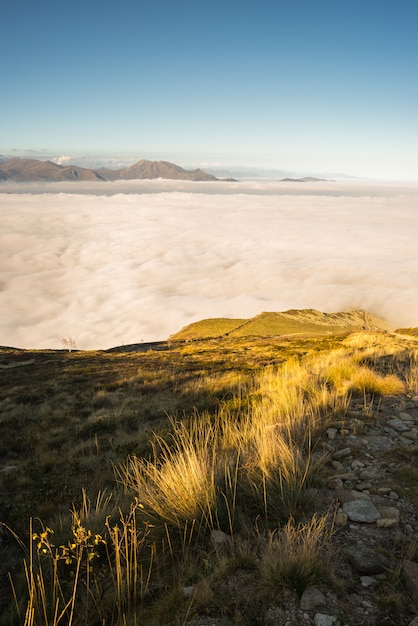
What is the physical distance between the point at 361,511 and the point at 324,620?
143cm

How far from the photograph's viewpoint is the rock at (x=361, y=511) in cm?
355

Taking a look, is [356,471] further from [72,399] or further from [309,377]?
[72,399]

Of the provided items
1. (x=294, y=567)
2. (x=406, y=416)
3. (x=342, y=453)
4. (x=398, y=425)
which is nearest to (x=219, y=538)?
(x=294, y=567)

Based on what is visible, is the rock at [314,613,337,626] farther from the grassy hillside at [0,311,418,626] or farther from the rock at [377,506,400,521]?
the rock at [377,506,400,521]

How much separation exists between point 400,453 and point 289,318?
484ft

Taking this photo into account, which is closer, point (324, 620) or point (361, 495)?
point (324, 620)

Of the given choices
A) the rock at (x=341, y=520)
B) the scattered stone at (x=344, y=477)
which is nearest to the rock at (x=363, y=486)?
the scattered stone at (x=344, y=477)

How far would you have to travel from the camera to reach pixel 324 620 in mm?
2457

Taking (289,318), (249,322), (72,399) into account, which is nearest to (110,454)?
(72,399)

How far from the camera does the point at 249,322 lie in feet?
466

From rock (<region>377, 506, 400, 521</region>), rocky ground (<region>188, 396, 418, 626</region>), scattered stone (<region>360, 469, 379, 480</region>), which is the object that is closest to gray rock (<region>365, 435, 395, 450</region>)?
rocky ground (<region>188, 396, 418, 626</region>)

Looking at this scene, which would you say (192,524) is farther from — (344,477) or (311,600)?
(344,477)

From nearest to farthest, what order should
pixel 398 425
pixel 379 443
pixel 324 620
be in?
pixel 324 620, pixel 379 443, pixel 398 425

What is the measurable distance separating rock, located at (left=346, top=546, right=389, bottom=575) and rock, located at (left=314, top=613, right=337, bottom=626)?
555 mm
